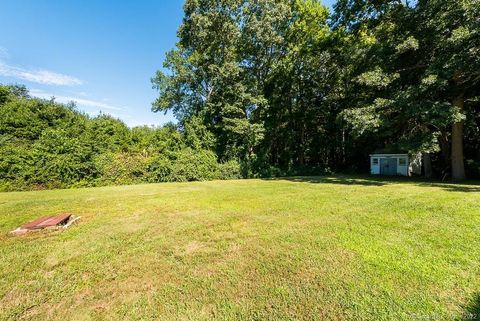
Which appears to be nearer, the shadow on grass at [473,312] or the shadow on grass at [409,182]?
the shadow on grass at [473,312]

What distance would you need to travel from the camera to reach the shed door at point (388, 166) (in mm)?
19219

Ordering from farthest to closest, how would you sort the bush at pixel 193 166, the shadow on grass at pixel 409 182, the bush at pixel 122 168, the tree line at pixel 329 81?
the bush at pixel 193 166, the bush at pixel 122 168, the tree line at pixel 329 81, the shadow on grass at pixel 409 182

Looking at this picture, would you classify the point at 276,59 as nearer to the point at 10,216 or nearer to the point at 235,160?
the point at 235,160

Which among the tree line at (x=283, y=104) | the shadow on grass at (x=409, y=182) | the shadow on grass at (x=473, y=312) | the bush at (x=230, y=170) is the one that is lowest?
the shadow on grass at (x=473, y=312)

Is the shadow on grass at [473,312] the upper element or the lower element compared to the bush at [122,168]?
lower

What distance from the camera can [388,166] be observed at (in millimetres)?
19547

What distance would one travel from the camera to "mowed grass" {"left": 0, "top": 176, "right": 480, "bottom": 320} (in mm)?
2564

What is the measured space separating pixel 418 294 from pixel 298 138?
21588mm

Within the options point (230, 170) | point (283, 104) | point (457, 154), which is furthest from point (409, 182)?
point (283, 104)

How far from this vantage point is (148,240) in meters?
4.39

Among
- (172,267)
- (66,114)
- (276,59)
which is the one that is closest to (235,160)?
(276,59)

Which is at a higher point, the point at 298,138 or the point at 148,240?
the point at 298,138

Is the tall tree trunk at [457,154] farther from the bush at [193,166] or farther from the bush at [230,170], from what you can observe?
the bush at [193,166]

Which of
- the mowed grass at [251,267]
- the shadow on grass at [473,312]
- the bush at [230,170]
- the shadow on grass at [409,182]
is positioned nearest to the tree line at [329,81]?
the bush at [230,170]
